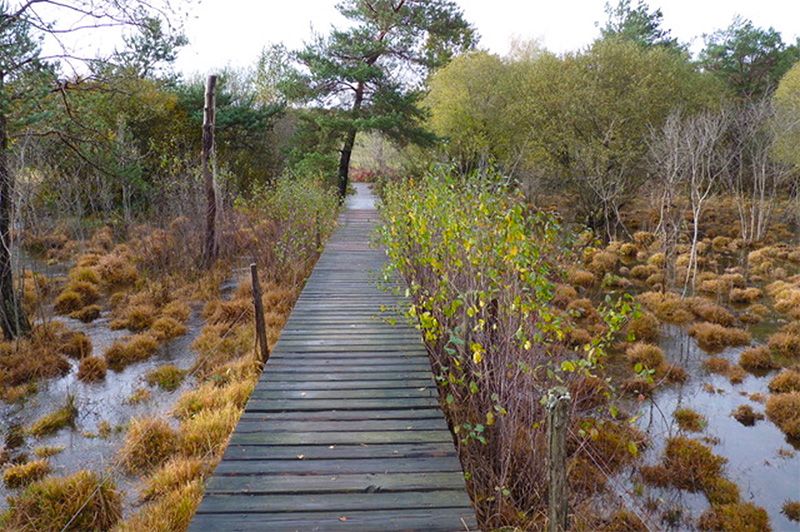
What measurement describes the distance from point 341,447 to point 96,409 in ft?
13.3

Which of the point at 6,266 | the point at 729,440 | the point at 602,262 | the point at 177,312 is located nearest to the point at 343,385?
the point at 729,440

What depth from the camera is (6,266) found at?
7340mm

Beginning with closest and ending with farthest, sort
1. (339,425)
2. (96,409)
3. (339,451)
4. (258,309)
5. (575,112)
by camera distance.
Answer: (339,451)
(339,425)
(258,309)
(96,409)
(575,112)

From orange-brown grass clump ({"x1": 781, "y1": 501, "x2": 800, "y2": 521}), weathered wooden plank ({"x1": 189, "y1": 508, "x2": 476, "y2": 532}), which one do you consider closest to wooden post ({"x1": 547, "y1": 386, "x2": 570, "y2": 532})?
weathered wooden plank ({"x1": 189, "y1": 508, "x2": 476, "y2": 532})

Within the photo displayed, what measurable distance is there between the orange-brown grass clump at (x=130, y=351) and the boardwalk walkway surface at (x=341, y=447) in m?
3.06

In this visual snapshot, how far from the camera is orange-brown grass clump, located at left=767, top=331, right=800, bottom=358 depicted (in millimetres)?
8337

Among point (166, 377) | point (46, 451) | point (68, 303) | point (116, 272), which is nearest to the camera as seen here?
point (46, 451)

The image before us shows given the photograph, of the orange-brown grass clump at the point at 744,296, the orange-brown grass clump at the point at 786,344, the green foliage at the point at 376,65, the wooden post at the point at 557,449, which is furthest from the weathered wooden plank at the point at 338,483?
the green foliage at the point at 376,65

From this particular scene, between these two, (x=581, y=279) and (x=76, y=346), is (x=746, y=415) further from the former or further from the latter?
(x=76, y=346)

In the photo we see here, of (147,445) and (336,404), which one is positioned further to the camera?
(147,445)

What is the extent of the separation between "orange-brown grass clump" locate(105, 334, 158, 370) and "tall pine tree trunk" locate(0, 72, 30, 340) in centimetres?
139

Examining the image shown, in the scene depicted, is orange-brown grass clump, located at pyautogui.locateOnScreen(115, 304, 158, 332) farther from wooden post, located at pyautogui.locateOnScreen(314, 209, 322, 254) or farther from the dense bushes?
the dense bushes

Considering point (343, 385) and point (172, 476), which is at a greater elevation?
point (343, 385)

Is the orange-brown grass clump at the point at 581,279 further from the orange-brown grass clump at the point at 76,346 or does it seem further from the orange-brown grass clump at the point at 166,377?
the orange-brown grass clump at the point at 76,346
